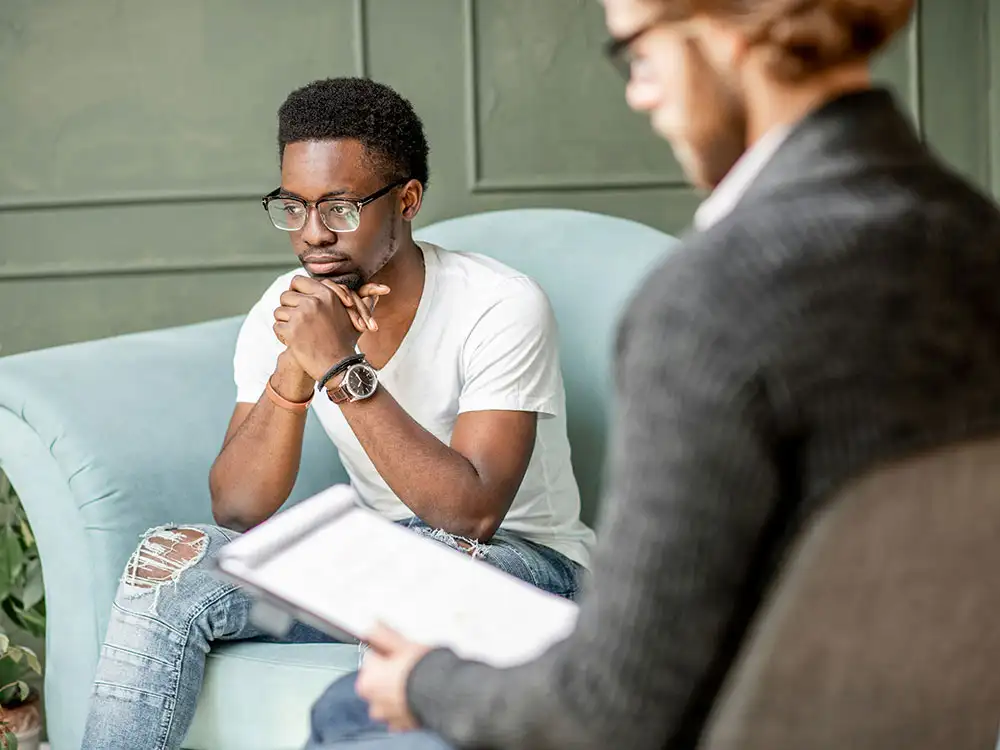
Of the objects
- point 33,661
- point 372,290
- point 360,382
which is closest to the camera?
point 360,382

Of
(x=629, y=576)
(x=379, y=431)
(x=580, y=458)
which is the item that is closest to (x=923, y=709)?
(x=629, y=576)

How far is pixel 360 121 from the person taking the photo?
174 centimetres

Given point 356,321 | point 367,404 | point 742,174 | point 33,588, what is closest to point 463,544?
point 367,404

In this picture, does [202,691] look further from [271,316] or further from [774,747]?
[774,747]

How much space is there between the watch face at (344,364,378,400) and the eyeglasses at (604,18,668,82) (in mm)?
849

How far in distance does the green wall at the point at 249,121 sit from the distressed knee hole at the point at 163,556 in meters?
0.99

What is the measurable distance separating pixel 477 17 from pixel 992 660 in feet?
6.43

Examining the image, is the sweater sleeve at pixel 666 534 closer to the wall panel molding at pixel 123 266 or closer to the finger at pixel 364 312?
the finger at pixel 364 312

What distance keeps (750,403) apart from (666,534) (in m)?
0.08

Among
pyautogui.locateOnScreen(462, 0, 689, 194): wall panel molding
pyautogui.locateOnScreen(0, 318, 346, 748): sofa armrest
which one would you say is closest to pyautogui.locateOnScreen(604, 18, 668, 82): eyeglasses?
pyautogui.locateOnScreen(0, 318, 346, 748): sofa armrest

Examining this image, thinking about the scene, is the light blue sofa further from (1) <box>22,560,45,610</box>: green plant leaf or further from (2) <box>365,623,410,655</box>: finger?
(2) <box>365,623,410,655</box>: finger

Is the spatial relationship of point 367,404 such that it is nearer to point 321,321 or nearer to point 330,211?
point 321,321

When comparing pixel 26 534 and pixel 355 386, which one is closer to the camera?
pixel 355 386

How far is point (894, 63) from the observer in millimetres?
2496
